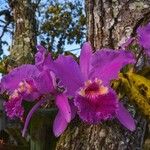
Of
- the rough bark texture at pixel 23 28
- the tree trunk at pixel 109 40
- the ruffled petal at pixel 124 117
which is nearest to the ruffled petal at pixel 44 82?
the ruffled petal at pixel 124 117

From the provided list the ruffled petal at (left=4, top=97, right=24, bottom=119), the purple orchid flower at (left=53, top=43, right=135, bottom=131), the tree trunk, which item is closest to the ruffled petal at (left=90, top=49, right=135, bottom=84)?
the purple orchid flower at (left=53, top=43, right=135, bottom=131)

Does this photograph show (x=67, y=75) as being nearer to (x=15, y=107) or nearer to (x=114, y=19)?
(x=15, y=107)

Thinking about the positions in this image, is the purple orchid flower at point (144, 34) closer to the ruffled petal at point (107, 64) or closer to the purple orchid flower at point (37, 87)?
the ruffled petal at point (107, 64)

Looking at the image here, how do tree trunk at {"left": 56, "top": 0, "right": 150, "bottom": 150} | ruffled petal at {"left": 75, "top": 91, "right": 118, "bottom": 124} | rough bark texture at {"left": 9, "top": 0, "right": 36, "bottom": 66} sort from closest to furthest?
ruffled petal at {"left": 75, "top": 91, "right": 118, "bottom": 124}, tree trunk at {"left": 56, "top": 0, "right": 150, "bottom": 150}, rough bark texture at {"left": 9, "top": 0, "right": 36, "bottom": 66}

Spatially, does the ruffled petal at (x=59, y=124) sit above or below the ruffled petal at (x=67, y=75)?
below

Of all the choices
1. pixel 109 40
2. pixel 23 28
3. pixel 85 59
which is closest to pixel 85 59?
pixel 85 59

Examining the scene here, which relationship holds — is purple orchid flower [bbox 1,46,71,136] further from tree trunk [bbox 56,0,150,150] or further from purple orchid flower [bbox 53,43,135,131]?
tree trunk [bbox 56,0,150,150]

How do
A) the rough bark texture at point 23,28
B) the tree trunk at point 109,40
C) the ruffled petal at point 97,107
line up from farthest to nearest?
the rough bark texture at point 23,28 → the tree trunk at point 109,40 → the ruffled petal at point 97,107
